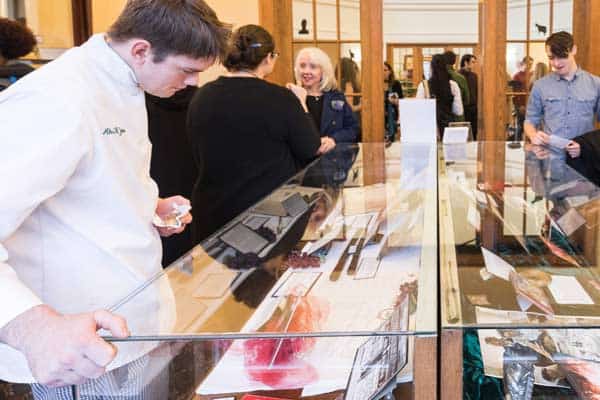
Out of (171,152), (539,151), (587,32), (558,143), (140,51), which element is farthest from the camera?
(587,32)

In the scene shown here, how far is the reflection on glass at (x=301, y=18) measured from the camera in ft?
16.6

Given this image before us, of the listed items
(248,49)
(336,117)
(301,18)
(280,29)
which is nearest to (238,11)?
(280,29)

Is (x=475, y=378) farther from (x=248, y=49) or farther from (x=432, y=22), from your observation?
(x=432, y=22)

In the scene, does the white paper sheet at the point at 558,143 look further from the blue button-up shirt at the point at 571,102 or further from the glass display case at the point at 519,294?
the glass display case at the point at 519,294

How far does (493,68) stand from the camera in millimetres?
5113

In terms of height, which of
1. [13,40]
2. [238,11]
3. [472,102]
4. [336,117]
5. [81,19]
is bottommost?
[336,117]

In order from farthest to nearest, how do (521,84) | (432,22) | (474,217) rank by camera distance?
(432,22)
(521,84)
(474,217)

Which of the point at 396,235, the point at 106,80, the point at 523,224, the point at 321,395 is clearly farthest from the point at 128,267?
the point at 523,224

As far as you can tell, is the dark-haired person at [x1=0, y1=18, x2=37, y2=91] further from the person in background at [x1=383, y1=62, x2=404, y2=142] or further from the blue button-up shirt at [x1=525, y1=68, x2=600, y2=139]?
the person in background at [x1=383, y1=62, x2=404, y2=142]

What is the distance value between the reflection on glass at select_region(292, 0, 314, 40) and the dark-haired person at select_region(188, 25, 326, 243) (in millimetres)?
2894

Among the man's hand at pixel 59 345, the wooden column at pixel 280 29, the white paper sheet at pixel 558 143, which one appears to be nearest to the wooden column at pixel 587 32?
the white paper sheet at pixel 558 143

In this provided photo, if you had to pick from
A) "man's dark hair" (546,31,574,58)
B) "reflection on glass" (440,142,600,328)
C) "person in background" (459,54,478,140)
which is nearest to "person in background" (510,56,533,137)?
"person in background" (459,54,478,140)

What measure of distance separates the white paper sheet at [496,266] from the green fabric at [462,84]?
482 cm

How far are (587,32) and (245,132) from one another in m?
3.75
